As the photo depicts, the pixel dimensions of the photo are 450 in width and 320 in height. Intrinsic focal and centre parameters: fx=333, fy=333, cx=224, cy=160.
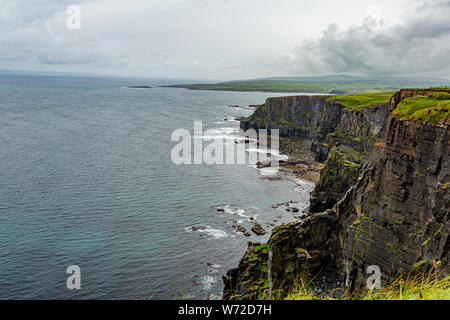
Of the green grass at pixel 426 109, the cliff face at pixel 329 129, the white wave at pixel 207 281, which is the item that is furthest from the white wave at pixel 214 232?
the green grass at pixel 426 109

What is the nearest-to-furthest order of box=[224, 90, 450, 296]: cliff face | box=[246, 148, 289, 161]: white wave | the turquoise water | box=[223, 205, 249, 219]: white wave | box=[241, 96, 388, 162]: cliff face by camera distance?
1. box=[224, 90, 450, 296]: cliff face
2. the turquoise water
3. box=[223, 205, 249, 219]: white wave
4. box=[241, 96, 388, 162]: cliff face
5. box=[246, 148, 289, 161]: white wave

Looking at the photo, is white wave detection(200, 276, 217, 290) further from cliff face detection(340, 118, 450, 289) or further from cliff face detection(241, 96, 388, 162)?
cliff face detection(241, 96, 388, 162)

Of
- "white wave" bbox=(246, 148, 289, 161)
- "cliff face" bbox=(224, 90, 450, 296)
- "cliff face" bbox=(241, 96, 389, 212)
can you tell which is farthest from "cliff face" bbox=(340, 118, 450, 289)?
"white wave" bbox=(246, 148, 289, 161)

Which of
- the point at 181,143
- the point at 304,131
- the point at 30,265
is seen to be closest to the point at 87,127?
the point at 181,143

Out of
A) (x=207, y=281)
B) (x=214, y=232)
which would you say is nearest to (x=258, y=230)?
(x=214, y=232)

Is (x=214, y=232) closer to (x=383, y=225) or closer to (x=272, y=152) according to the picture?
(x=383, y=225)

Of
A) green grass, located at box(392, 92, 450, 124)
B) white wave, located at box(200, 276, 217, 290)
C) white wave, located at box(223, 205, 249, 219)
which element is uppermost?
green grass, located at box(392, 92, 450, 124)

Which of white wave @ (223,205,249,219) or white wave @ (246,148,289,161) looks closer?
white wave @ (223,205,249,219)
